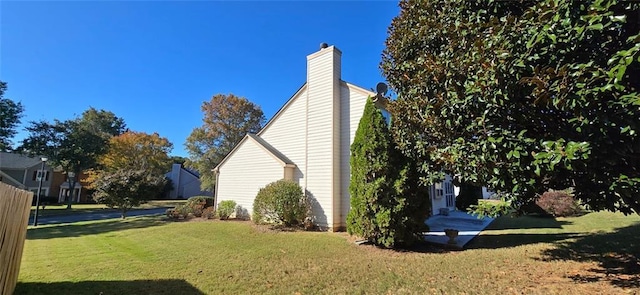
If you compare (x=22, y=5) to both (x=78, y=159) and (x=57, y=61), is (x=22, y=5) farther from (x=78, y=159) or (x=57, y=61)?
(x=78, y=159)

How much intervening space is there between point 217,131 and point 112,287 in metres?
24.8

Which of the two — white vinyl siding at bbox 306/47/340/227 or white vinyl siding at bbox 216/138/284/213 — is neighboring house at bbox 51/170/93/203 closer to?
white vinyl siding at bbox 216/138/284/213

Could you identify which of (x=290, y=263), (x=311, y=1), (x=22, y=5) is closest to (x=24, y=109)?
(x=22, y=5)

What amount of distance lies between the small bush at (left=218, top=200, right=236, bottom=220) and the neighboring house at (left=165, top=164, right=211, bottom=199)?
111 ft

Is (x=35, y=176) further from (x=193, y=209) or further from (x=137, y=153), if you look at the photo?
(x=193, y=209)

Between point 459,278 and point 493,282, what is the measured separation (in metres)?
0.60

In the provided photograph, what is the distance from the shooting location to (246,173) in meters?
15.1

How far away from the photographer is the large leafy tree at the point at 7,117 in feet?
69.5

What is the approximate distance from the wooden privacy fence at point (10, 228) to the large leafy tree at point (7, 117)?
83.5 ft

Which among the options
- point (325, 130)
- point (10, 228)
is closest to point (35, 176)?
point (325, 130)

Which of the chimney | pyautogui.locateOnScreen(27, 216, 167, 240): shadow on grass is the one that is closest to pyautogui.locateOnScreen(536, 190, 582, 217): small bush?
the chimney

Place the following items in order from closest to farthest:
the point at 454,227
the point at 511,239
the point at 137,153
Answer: the point at 511,239, the point at 454,227, the point at 137,153

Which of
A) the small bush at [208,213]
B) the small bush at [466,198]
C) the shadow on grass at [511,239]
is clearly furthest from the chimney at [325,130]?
the small bush at [466,198]

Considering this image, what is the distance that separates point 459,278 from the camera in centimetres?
568
